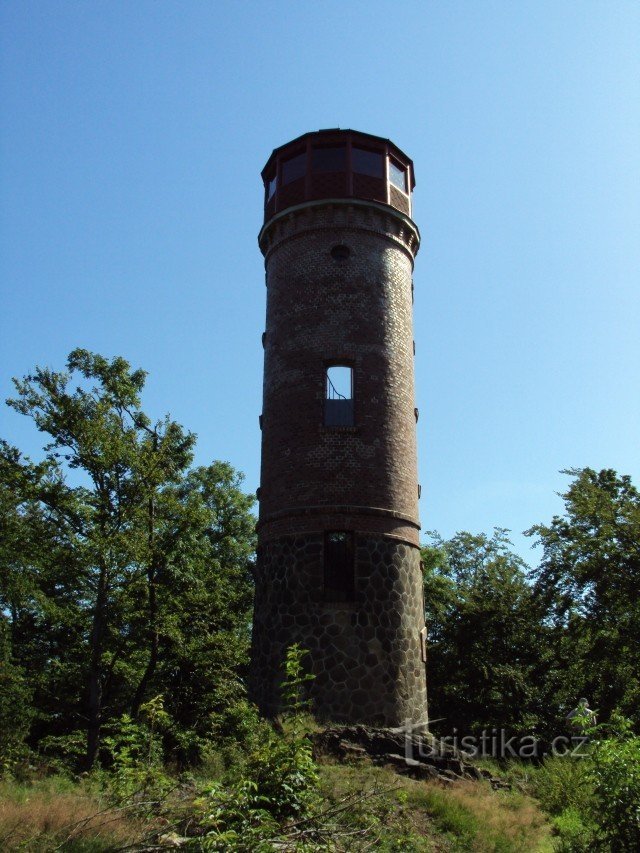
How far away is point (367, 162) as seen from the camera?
743 inches

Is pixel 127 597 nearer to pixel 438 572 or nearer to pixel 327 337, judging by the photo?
pixel 327 337

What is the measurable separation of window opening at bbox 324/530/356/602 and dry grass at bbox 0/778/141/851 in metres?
7.95

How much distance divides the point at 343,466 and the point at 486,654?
36.8 feet

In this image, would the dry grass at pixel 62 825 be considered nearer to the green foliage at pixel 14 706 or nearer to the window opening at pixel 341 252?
the green foliage at pixel 14 706

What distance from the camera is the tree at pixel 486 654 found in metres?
21.5

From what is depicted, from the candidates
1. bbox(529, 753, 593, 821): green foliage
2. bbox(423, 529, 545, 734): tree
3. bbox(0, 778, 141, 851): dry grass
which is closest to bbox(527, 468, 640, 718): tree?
bbox(423, 529, 545, 734): tree

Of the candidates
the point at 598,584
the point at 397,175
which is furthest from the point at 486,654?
the point at 397,175

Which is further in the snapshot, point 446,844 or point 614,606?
point 614,606

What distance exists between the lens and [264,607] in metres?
15.7

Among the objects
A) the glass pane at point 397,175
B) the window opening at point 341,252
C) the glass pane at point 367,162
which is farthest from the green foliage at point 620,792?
the glass pane at point 397,175

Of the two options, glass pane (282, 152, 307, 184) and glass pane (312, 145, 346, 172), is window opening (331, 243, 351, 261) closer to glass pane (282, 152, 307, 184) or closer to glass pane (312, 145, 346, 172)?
glass pane (312, 145, 346, 172)

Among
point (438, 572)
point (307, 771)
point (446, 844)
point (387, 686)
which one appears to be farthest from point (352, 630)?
point (438, 572)

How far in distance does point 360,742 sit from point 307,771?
5.86 metres

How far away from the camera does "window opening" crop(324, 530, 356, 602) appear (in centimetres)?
1503
